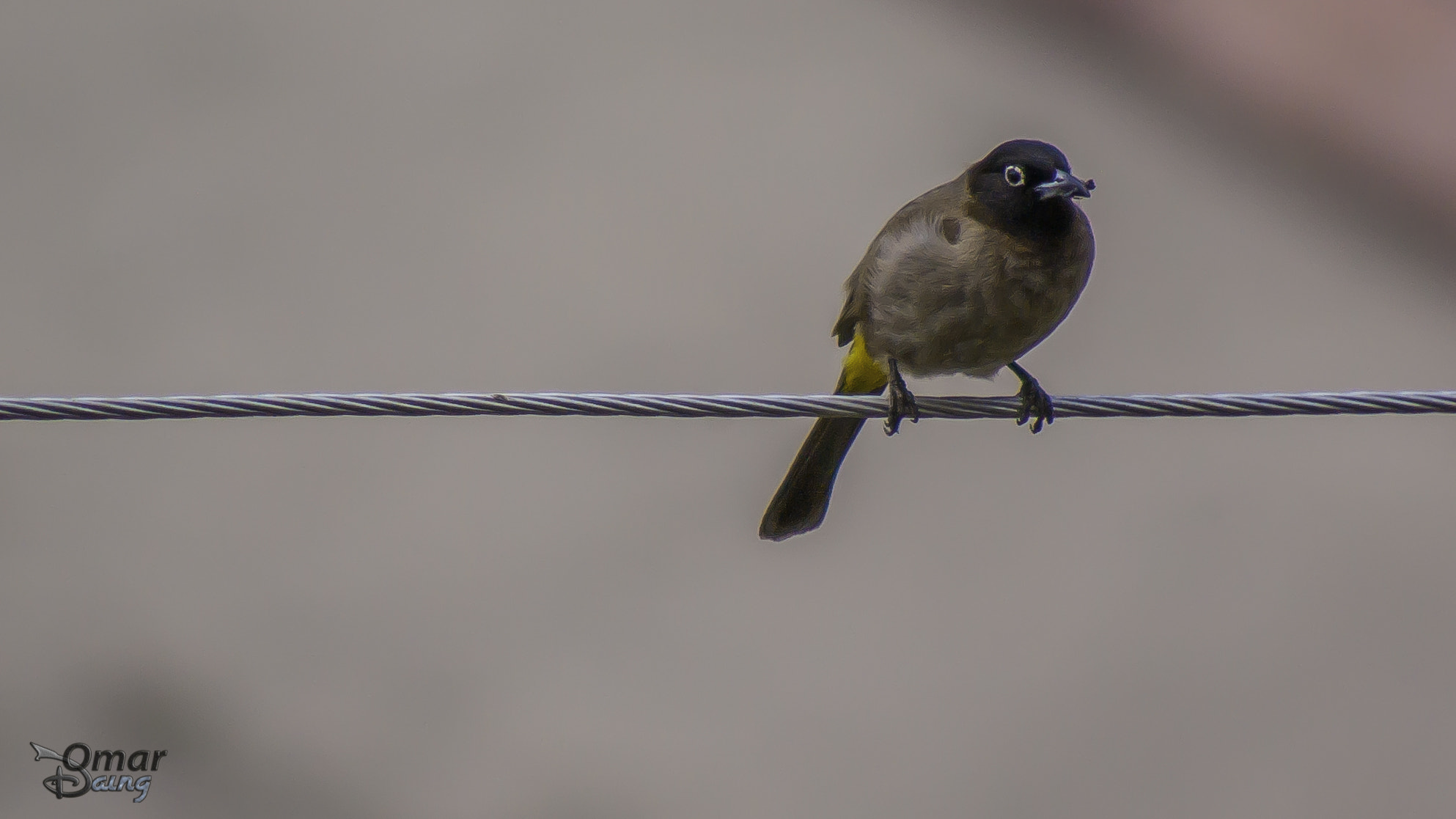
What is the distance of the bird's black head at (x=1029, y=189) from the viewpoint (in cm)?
284

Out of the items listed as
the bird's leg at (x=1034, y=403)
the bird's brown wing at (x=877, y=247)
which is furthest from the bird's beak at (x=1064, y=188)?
the bird's leg at (x=1034, y=403)

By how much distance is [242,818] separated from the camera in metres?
4.83

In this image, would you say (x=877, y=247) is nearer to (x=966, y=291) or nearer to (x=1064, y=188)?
(x=966, y=291)

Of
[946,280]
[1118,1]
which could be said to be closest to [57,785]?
[946,280]

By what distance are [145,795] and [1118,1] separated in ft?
21.8

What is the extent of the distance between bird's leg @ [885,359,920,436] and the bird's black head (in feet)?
1.58

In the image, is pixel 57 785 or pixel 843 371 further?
pixel 57 785

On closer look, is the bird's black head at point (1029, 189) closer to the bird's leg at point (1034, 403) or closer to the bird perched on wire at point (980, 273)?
the bird perched on wire at point (980, 273)

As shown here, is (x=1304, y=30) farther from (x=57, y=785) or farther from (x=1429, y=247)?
(x=57, y=785)
